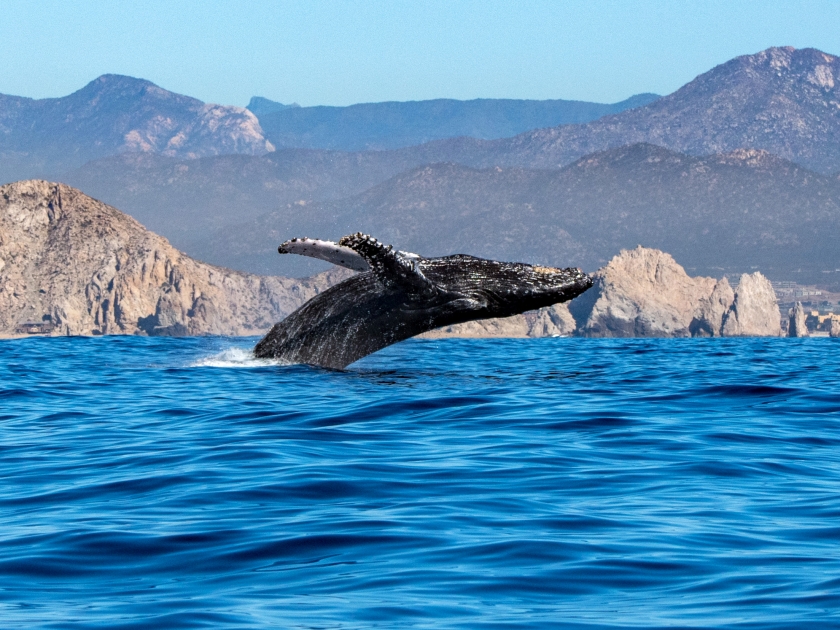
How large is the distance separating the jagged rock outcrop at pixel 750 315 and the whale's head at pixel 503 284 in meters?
99.7

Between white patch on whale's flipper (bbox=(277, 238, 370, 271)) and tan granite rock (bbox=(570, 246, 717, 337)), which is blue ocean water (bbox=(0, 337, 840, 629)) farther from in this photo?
tan granite rock (bbox=(570, 246, 717, 337))

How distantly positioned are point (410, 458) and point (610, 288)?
100 meters

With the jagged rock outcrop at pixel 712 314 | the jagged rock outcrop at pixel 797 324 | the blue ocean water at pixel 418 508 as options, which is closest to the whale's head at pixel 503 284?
the blue ocean water at pixel 418 508

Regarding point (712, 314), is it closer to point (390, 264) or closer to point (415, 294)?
point (415, 294)

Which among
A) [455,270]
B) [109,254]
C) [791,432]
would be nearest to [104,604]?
[791,432]

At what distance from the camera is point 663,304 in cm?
11219

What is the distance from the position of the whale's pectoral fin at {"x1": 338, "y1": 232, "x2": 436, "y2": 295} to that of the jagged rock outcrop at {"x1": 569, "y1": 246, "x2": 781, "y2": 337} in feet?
302

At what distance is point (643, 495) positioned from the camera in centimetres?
925

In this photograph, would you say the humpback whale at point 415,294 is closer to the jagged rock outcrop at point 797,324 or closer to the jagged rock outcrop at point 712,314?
the jagged rock outcrop at point 712,314

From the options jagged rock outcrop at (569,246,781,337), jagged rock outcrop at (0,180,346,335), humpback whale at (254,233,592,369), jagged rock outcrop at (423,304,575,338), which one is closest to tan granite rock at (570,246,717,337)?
jagged rock outcrop at (569,246,781,337)

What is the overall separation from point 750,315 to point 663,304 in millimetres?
10087

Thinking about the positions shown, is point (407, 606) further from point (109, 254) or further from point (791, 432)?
point (109, 254)

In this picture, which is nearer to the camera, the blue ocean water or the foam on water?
the blue ocean water

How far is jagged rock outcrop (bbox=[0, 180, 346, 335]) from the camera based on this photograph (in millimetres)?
87812
